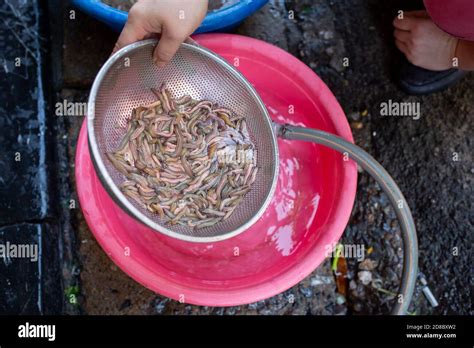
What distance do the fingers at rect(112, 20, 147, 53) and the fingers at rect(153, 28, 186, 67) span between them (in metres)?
0.05

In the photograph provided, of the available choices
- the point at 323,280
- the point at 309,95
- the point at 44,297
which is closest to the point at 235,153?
the point at 309,95

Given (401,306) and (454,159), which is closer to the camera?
(401,306)

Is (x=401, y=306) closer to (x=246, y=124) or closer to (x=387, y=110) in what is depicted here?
(x=246, y=124)

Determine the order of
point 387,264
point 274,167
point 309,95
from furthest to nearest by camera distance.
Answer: point 387,264, point 309,95, point 274,167

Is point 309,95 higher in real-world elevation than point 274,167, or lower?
higher

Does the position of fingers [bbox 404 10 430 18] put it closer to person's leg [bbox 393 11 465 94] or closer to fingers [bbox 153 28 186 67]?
person's leg [bbox 393 11 465 94]

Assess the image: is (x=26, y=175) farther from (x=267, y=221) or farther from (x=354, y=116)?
(x=354, y=116)

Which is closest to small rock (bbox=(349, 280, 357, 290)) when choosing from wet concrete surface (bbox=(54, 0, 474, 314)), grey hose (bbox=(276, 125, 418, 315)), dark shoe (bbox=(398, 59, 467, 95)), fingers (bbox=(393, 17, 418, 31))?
wet concrete surface (bbox=(54, 0, 474, 314))

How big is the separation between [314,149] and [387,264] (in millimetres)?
456

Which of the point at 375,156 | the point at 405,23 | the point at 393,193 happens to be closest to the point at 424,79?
the point at 405,23

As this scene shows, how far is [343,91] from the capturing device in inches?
79.0

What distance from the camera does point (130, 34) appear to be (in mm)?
1398

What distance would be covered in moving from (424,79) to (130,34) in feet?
3.33

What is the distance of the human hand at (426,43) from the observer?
1.84 metres
